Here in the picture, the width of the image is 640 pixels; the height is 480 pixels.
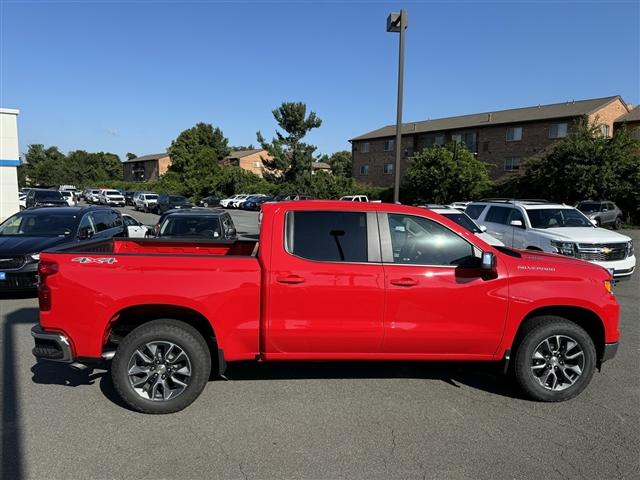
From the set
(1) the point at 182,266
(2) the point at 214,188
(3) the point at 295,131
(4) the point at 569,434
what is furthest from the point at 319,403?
(2) the point at 214,188

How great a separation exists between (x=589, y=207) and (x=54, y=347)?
27.9 m

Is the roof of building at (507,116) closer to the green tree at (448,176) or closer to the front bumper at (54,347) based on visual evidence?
the green tree at (448,176)

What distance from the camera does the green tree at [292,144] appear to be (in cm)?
5047

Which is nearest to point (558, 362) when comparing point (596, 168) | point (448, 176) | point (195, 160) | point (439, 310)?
point (439, 310)

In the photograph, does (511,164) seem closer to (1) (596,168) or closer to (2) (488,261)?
(1) (596,168)

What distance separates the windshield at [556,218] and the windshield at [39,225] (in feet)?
32.2

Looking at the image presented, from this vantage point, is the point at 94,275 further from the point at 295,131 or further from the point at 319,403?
the point at 295,131

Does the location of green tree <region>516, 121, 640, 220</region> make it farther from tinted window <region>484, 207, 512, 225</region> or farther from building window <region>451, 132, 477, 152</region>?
tinted window <region>484, 207, 512, 225</region>

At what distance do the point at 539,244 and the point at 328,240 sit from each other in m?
7.12

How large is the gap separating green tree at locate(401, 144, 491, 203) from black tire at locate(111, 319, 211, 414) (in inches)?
1344

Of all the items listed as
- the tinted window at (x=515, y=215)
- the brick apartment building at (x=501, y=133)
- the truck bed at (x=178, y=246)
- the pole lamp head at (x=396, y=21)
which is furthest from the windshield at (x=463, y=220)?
the brick apartment building at (x=501, y=133)

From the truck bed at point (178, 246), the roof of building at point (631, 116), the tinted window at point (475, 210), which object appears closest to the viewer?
the truck bed at point (178, 246)

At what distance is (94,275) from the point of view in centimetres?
375

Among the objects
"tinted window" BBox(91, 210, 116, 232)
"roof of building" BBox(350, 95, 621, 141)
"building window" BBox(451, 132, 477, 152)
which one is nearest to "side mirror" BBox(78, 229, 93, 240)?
"tinted window" BBox(91, 210, 116, 232)
